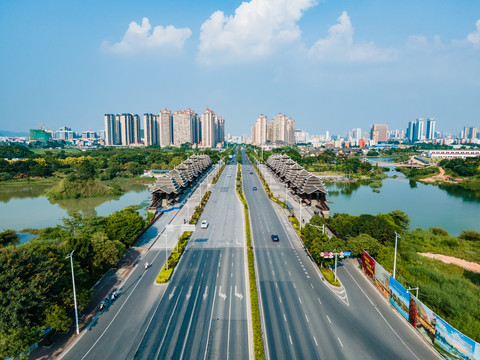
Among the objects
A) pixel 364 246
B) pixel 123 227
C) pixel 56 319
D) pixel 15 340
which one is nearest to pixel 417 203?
pixel 364 246

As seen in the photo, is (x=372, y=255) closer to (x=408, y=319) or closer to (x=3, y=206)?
(x=408, y=319)

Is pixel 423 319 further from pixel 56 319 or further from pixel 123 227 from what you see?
pixel 123 227

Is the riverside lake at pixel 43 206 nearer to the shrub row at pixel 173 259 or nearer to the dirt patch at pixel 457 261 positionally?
the shrub row at pixel 173 259

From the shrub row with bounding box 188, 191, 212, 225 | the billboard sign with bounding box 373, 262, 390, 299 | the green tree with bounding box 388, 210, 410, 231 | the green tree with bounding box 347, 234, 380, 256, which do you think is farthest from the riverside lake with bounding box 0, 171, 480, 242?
the billboard sign with bounding box 373, 262, 390, 299

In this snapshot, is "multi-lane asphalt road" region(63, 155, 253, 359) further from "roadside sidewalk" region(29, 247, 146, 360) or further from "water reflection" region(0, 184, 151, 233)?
"water reflection" region(0, 184, 151, 233)

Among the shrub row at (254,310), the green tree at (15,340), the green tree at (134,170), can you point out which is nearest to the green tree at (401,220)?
the shrub row at (254,310)
